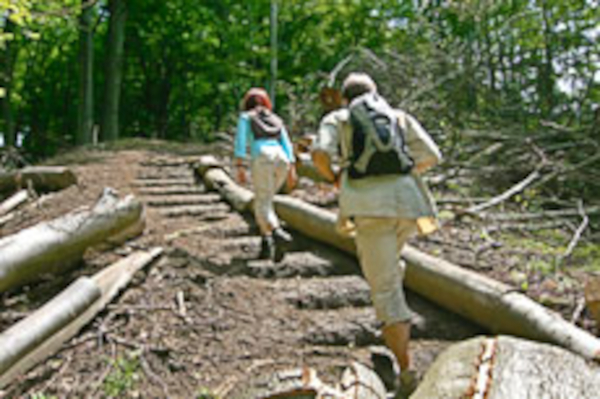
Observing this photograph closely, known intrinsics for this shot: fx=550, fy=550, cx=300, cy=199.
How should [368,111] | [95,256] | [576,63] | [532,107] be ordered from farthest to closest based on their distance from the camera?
[532,107]
[576,63]
[95,256]
[368,111]

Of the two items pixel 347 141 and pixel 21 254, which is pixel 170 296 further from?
pixel 347 141

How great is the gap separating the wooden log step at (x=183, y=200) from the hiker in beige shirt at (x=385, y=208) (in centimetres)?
479

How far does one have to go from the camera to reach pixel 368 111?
3266 mm

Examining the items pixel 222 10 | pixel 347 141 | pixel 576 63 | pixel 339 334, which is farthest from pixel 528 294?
pixel 222 10

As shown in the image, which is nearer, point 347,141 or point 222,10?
point 347,141

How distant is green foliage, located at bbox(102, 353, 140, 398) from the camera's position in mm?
3116

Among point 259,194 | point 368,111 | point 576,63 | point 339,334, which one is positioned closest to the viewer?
point 368,111

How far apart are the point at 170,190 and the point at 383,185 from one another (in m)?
5.90

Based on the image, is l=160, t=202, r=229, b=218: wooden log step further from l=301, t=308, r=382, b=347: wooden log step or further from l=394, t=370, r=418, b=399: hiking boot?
l=394, t=370, r=418, b=399: hiking boot

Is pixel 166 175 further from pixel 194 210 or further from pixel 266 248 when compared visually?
pixel 266 248

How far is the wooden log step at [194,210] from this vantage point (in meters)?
7.17

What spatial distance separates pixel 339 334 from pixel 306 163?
5.69 metres

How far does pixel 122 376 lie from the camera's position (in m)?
3.24

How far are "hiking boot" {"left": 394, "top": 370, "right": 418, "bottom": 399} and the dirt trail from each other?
348 mm
